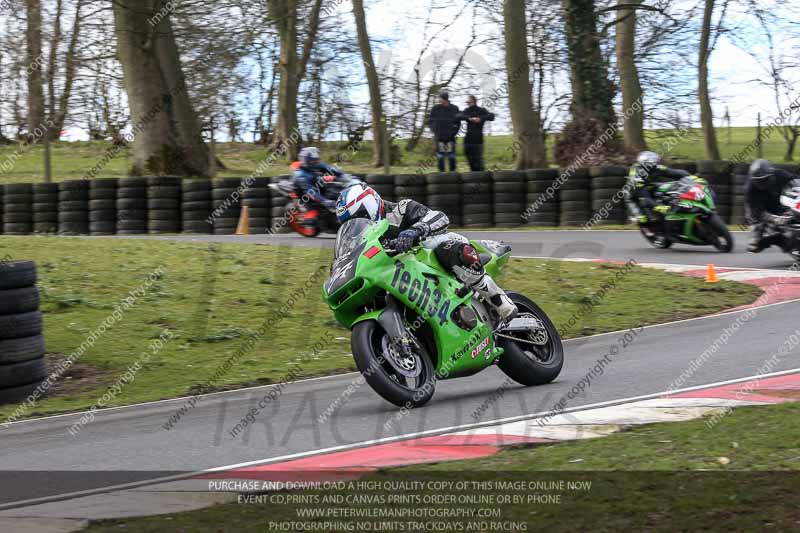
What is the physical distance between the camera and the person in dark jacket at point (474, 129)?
2117 cm

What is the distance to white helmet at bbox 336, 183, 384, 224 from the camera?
7.56 meters

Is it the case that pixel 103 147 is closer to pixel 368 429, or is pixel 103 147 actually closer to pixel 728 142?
pixel 728 142

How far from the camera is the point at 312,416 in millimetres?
7461

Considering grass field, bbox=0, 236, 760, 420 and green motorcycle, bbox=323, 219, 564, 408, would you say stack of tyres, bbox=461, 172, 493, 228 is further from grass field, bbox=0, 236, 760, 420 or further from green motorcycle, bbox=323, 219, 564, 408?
green motorcycle, bbox=323, 219, 564, 408

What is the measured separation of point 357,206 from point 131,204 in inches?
625

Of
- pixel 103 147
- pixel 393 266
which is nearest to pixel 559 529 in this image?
pixel 393 266

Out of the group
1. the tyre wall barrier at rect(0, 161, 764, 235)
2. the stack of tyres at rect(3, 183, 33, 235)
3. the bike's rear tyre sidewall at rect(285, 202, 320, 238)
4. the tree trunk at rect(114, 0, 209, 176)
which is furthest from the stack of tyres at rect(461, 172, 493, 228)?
the stack of tyres at rect(3, 183, 33, 235)

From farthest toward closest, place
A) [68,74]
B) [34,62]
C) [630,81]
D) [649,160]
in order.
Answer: [630,81] → [68,74] → [34,62] → [649,160]

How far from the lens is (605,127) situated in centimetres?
2509

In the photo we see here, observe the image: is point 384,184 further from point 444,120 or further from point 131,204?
point 131,204

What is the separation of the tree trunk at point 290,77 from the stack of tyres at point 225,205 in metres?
5.83

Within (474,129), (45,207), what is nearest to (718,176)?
(474,129)

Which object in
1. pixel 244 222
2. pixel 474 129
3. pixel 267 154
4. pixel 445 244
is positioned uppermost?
pixel 267 154

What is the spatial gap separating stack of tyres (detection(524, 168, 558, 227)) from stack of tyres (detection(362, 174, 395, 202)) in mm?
2667
